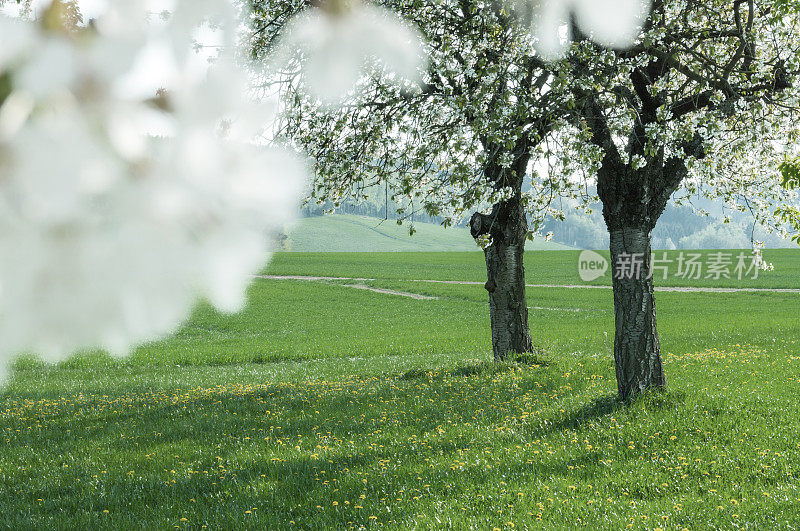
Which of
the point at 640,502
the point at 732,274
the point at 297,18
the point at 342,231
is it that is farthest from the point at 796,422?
the point at 342,231

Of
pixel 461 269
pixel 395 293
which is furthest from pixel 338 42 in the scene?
pixel 461 269

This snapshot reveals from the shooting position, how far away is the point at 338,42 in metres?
0.70

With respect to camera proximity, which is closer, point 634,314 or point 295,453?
point 295,453

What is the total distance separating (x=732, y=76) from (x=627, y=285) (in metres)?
3.88

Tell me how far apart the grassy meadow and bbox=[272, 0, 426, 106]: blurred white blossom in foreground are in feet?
1.53

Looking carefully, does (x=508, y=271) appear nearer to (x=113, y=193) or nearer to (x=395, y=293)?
(x=113, y=193)

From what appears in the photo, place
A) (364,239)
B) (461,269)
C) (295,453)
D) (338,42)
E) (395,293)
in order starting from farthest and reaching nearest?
1. (364,239)
2. (461,269)
3. (395,293)
4. (295,453)
5. (338,42)

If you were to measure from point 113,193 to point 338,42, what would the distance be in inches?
13.7

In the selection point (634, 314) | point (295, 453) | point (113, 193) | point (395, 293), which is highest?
point (113, 193)

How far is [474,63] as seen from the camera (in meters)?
9.59

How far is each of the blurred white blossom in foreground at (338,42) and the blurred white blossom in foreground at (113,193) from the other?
6.8 inches

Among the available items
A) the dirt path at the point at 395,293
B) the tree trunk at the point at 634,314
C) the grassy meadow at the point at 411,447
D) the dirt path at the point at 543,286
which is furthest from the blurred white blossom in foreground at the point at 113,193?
the dirt path at the point at 395,293

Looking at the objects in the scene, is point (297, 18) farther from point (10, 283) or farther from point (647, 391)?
point (647, 391)

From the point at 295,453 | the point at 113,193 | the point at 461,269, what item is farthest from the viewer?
the point at 461,269
